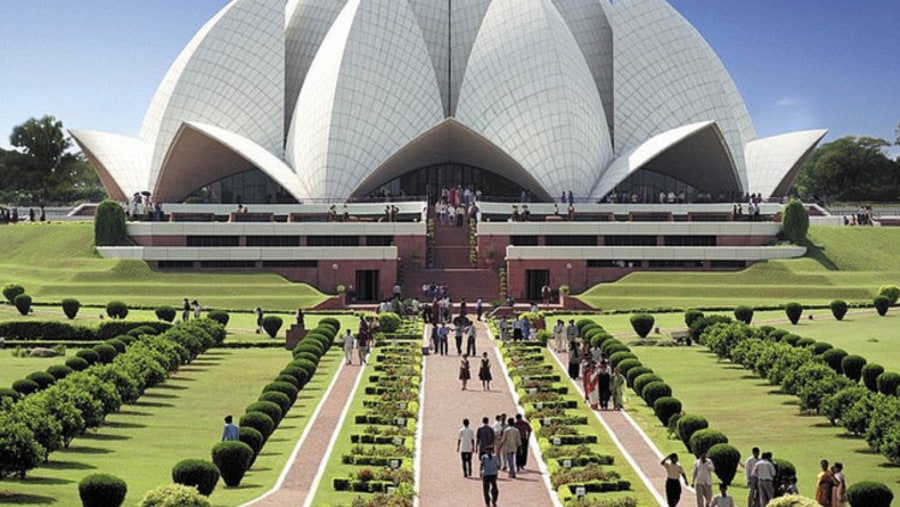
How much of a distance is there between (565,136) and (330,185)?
10580 mm

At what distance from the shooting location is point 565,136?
197 ft

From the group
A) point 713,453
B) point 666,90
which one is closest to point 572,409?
point 713,453

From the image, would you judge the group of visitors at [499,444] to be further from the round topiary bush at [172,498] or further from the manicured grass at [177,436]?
the round topiary bush at [172,498]

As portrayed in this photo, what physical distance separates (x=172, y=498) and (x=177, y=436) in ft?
24.6

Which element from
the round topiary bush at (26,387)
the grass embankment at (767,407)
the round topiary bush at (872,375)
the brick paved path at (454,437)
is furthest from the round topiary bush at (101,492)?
the round topiary bush at (872,375)

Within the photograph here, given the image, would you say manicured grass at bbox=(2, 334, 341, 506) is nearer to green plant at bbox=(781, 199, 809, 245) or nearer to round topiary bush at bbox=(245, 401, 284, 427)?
round topiary bush at bbox=(245, 401, 284, 427)

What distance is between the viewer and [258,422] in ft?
65.2

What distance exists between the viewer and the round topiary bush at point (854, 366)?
85.4ft

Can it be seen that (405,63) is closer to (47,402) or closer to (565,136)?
(565,136)

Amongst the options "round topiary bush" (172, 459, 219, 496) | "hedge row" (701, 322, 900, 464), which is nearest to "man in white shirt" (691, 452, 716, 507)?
"hedge row" (701, 322, 900, 464)

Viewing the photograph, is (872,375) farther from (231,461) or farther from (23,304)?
(23,304)

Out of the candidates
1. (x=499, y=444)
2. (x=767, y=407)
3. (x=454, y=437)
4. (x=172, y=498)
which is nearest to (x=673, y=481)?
(x=499, y=444)

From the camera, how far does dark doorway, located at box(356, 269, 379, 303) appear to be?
1954 inches

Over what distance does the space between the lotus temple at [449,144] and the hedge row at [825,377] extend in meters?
19.1
